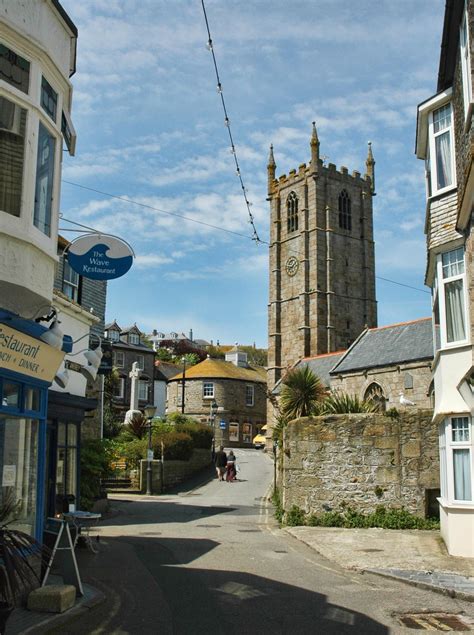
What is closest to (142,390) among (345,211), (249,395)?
(249,395)

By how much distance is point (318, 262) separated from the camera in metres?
68.5

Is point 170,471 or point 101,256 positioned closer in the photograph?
point 101,256

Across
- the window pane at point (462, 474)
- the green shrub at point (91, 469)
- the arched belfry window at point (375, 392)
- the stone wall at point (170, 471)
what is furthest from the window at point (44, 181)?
the arched belfry window at point (375, 392)

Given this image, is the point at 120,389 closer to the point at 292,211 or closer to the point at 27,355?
the point at 292,211

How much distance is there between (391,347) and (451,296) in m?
30.5

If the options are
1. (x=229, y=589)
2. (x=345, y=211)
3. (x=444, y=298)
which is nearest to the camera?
→ (x=229, y=589)

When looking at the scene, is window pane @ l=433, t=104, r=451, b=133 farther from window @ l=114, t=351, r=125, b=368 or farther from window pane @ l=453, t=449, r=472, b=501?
window @ l=114, t=351, r=125, b=368

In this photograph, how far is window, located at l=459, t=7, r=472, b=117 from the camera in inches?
415

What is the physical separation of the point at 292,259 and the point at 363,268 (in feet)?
26.1

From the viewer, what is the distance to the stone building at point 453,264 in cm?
1174

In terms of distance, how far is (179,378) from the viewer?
69.2 meters

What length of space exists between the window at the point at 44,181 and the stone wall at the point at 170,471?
65.4ft

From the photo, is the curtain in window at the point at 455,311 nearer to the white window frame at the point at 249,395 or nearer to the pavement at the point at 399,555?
the pavement at the point at 399,555

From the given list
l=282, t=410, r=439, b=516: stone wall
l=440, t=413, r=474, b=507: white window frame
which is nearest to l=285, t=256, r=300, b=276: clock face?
l=282, t=410, r=439, b=516: stone wall
